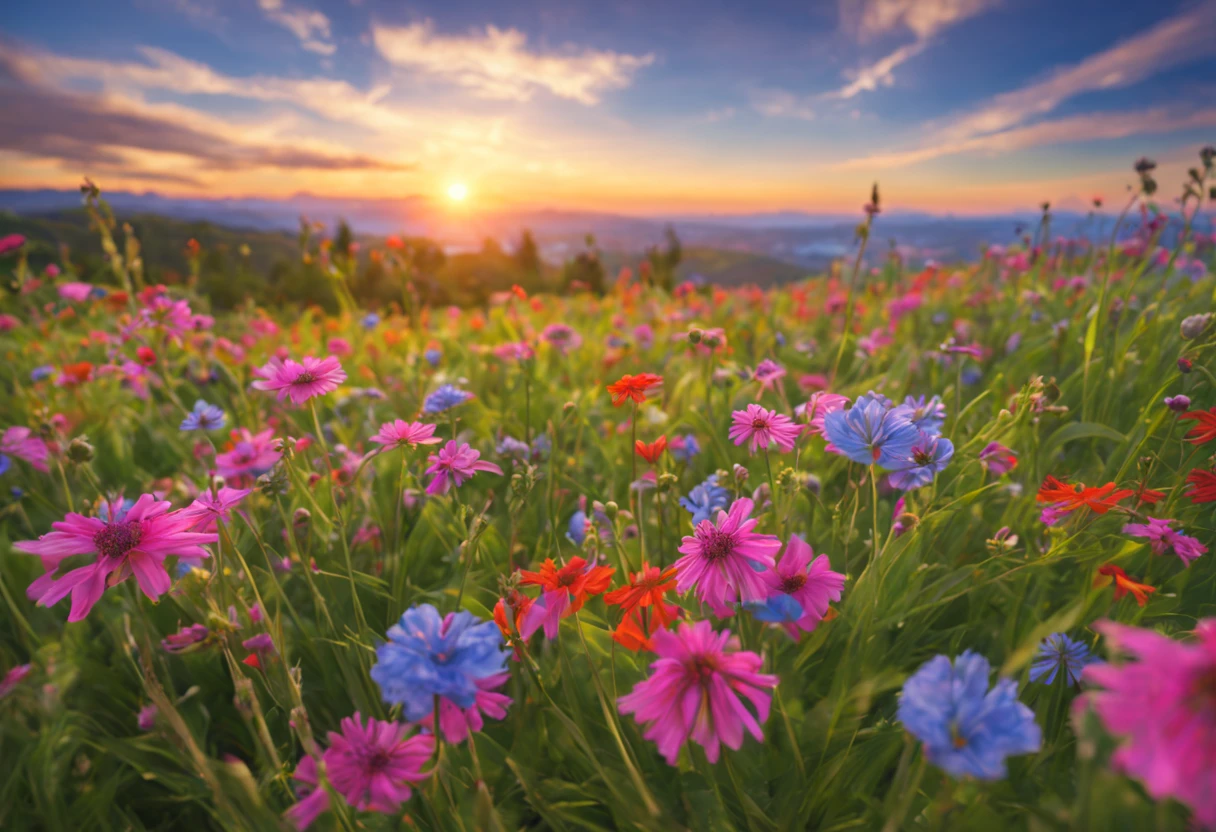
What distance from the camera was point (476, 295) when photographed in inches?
1077

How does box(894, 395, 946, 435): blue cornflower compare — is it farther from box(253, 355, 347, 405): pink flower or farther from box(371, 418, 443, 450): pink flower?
box(253, 355, 347, 405): pink flower

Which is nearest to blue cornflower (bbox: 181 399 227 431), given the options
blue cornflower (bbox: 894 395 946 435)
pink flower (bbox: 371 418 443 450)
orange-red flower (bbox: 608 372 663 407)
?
pink flower (bbox: 371 418 443 450)

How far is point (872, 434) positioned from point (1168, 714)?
585 millimetres

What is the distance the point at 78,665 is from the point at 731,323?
280 centimetres

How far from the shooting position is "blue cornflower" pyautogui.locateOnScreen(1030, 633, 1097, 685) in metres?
0.87

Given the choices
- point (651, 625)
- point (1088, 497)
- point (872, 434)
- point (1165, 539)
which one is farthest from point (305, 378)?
point (1165, 539)

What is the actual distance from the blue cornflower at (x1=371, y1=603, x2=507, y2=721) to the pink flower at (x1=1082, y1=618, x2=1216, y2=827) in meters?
0.50

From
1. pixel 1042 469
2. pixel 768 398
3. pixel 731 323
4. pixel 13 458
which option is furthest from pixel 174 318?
pixel 1042 469

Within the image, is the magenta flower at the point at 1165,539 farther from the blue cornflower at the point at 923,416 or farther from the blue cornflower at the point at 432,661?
the blue cornflower at the point at 432,661

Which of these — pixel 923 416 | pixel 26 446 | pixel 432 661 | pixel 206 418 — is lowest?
pixel 26 446

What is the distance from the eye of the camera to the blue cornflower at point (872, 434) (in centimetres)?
87

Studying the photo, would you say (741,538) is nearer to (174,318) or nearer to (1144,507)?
(1144,507)

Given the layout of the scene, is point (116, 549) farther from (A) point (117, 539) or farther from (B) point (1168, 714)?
(B) point (1168, 714)

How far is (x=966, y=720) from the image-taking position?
50 cm
